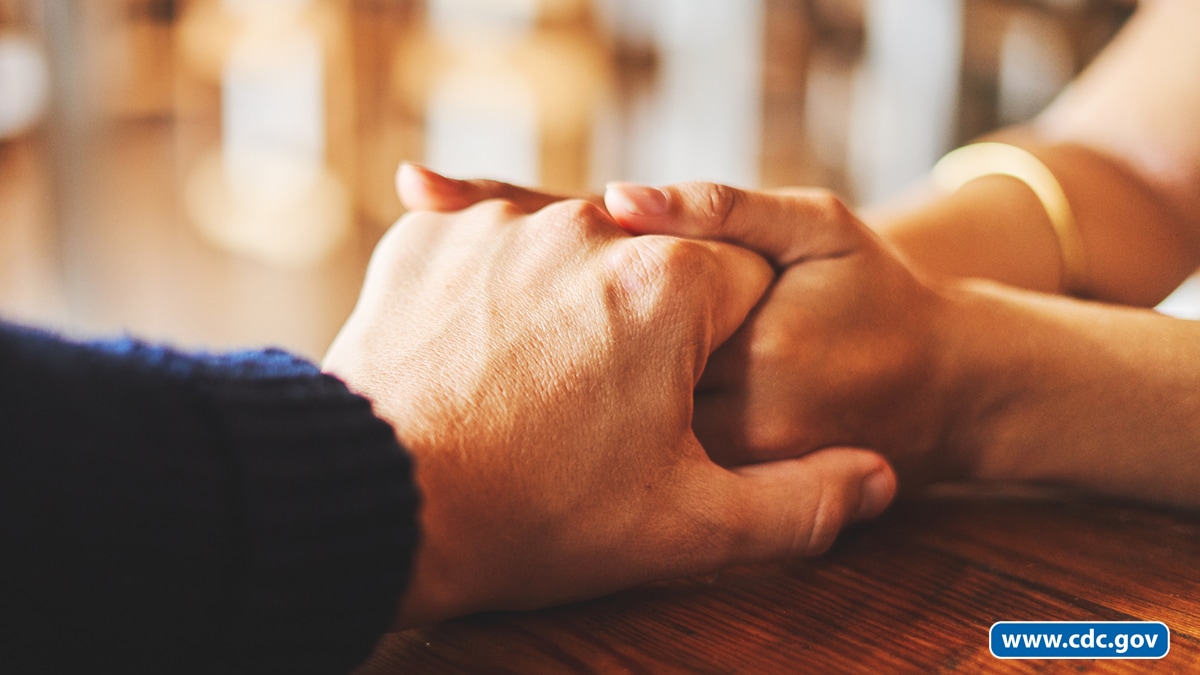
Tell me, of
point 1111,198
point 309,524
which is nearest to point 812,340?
point 309,524

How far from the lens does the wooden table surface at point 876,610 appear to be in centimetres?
37

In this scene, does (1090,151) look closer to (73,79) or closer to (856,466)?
(856,466)

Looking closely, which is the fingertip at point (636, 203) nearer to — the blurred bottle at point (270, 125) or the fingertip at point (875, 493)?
the fingertip at point (875, 493)

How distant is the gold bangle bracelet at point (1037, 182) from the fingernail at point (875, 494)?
15.6 inches

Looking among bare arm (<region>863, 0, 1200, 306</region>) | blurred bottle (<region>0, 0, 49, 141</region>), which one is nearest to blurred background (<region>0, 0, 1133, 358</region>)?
blurred bottle (<region>0, 0, 49, 141</region>)

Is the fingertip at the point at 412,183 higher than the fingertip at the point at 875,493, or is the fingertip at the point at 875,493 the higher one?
the fingertip at the point at 412,183

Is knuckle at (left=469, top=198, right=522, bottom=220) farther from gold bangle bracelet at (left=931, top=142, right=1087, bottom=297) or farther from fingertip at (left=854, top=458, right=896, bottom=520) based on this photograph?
gold bangle bracelet at (left=931, top=142, right=1087, bottom=297)

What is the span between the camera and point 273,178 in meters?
2.31

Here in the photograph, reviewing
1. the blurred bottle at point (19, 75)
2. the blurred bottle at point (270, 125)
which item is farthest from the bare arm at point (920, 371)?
the blurred bottle at point (270, 125)

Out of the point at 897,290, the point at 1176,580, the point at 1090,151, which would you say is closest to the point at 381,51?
the point at 1090,151

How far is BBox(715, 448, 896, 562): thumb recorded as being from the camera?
45 cm

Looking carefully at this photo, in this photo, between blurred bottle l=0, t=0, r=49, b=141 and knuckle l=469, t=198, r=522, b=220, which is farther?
blurred bottle l=0, t=0, r=49, b=141

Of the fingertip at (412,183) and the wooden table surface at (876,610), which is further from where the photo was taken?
the fingertip at (412,183)

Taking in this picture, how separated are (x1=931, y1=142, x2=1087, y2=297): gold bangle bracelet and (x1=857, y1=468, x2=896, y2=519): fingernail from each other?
1.30ft
